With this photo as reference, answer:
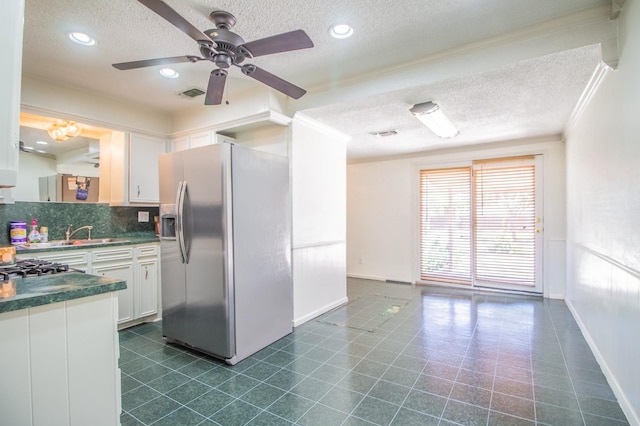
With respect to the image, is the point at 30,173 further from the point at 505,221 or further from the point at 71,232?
the point at 505,221

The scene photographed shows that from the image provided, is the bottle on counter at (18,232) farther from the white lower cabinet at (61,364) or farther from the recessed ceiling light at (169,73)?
the white lower cabinet at (61,364)

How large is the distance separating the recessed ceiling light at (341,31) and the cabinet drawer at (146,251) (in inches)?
111

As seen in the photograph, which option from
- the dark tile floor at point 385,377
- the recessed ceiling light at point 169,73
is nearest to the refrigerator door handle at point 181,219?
the dark tile floor at point 385,377

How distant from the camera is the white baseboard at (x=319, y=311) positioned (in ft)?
11.2

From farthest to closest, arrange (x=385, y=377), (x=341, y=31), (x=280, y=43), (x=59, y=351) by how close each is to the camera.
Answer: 1. (x=385, y=377)
2. (x=341, y=31)
3. (x=280, y=43)
4. (x=59, y=351)

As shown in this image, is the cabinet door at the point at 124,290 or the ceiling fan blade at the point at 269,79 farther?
the cabinet door at the point at 124,290

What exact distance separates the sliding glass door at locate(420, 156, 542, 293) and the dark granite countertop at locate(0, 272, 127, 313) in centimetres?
487

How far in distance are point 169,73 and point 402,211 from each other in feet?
13.6

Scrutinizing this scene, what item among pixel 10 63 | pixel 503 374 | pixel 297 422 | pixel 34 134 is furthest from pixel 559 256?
pixel 34 134

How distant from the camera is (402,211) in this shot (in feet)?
18.4

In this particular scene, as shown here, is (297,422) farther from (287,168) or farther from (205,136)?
(205,136)

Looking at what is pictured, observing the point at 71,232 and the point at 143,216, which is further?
the point at 143,216

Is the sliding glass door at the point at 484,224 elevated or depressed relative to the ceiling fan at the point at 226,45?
depressed

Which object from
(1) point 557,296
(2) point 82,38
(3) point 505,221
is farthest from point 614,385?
(2) point 82,38
